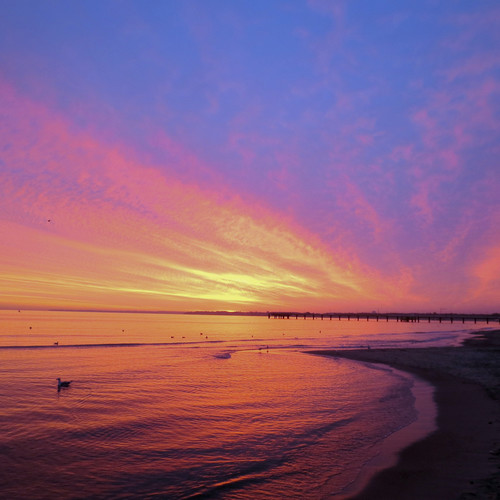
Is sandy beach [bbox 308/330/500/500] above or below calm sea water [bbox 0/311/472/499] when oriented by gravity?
above

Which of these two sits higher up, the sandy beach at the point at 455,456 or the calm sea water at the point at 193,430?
the sandy beach at the point at 455,456

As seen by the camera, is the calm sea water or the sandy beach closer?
the sandy beach

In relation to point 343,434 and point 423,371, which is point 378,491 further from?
point 423,371

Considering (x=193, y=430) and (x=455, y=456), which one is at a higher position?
(x=455, y=456)

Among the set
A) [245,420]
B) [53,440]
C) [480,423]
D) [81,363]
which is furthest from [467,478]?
[81,363]

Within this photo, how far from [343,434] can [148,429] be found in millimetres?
6791

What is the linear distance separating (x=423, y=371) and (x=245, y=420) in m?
18.4

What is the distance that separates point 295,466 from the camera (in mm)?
10578

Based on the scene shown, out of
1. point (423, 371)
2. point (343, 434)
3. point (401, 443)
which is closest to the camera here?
point (401, 443)

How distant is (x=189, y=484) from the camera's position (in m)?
9.34

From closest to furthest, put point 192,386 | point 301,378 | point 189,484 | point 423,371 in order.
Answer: point 189,484 < point 192,386 < point 301,378 < point 423,371

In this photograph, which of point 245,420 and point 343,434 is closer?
point 343,434

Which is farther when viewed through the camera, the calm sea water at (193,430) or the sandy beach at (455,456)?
the calm sea water at (193,430)

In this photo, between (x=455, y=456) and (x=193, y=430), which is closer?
(x=455, y=456)
